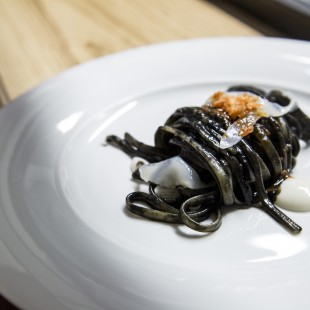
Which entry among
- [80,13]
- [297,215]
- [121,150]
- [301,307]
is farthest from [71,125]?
[80,13]

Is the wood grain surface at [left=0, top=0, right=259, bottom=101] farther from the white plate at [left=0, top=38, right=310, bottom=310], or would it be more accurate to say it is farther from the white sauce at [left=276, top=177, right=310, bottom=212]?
the white sauce at [left=276, top=177, right=310, bottom=212]

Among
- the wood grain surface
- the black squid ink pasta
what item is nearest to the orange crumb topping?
the black squid ink pasta

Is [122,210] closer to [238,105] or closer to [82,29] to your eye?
[238,105]

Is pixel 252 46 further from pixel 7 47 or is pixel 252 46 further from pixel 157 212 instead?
pixel 7 47

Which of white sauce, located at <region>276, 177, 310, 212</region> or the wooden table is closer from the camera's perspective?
white sauce, located at <region>276, 177, 310, 212</region>

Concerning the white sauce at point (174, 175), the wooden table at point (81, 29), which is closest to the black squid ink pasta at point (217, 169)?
the white sauce at point (174, 175)

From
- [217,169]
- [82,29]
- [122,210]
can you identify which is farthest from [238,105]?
[82,29]

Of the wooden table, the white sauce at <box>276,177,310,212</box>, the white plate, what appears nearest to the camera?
the white plate
